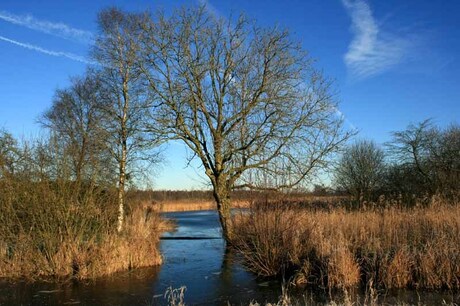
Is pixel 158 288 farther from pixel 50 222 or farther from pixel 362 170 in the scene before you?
pixel 362 170

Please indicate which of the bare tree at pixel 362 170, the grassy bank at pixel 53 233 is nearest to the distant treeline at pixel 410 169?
the bare tree at pixel 362 170

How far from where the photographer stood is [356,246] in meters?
12.6

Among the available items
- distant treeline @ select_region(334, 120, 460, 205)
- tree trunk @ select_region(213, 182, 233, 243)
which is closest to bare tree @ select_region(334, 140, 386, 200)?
distant treeline @ select_region(334, 120, 460, 205)

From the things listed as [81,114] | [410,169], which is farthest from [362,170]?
[81,114]

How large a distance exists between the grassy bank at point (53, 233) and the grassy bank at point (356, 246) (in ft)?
13.9

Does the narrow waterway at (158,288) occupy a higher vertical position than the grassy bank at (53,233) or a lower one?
lower

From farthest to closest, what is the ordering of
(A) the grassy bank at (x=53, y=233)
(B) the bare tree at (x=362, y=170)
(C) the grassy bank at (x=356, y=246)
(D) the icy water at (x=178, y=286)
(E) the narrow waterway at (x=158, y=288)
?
(B) the bare tree at (x=362, y=170), (A) the grassy bank at (x=53, y=233), (C) the grassy bank at (x=356, y=246), (E) the narrow waterway at (x=158, y=288), (D) the icy water at (x=178, y=286)

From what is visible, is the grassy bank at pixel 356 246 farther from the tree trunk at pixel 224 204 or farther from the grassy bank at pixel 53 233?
the grassy bank at pixel 53 233

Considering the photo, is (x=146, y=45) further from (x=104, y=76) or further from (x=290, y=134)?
(x=290, y=134)

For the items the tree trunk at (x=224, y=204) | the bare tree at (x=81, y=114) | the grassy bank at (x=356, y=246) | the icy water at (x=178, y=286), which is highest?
the bare tree at (x=81, y=114)

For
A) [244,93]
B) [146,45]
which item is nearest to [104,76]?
[146,45]

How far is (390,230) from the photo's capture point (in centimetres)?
1327

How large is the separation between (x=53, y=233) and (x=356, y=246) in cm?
834

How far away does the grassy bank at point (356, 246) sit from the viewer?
1047 centimetres
